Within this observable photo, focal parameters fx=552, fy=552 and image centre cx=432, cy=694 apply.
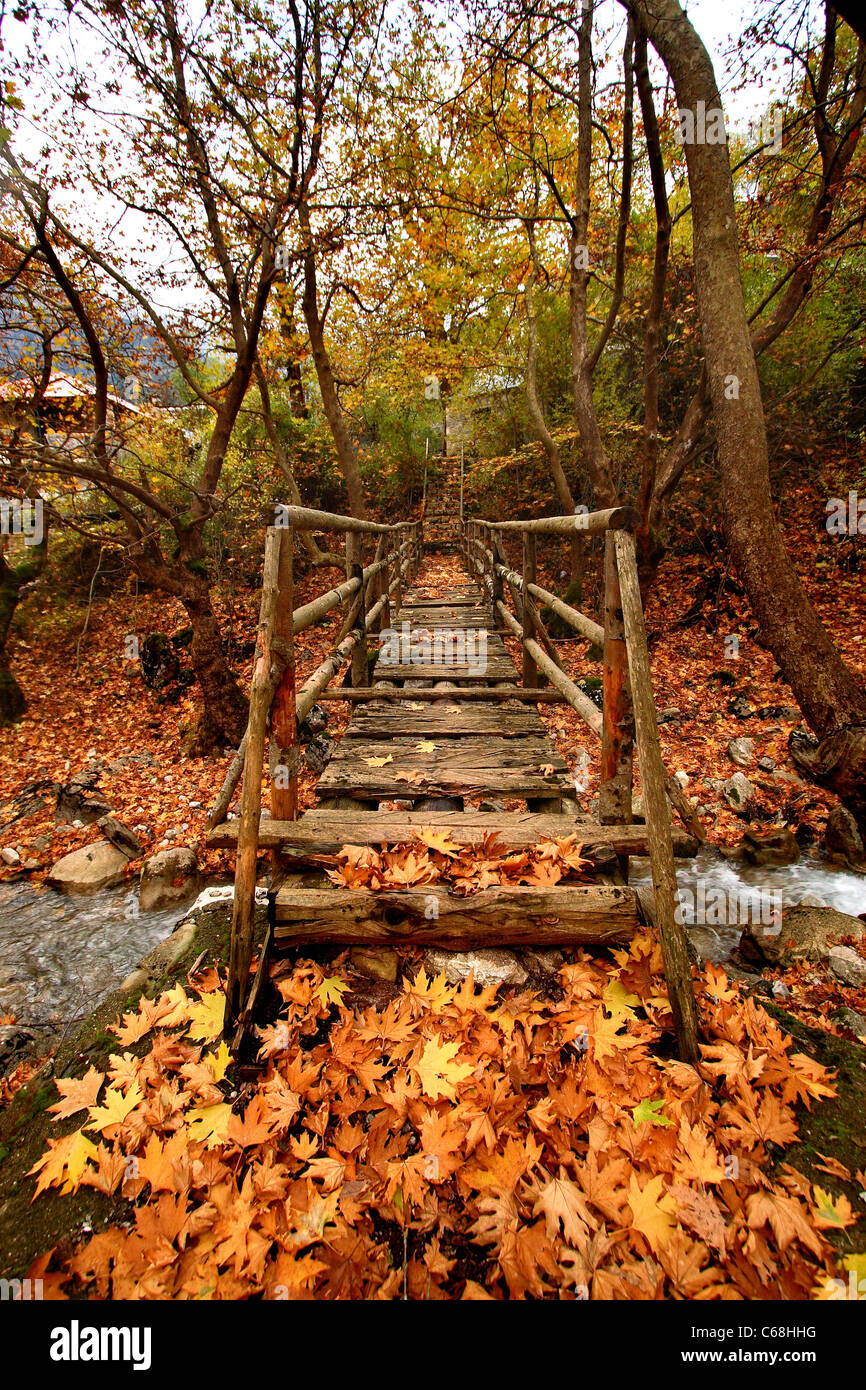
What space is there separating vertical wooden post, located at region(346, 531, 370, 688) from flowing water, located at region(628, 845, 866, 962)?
2691 mm

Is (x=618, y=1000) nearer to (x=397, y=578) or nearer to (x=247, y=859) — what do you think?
(x=247, y=859)

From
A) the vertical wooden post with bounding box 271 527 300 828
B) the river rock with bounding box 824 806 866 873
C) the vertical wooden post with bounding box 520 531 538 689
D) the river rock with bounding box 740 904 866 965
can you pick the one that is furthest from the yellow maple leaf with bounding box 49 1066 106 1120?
the river rock with bounding box 824 806 866 873

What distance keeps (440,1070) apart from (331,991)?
0.44m

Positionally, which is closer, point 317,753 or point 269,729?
point 269,729

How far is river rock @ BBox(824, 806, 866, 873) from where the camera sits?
4.60 m

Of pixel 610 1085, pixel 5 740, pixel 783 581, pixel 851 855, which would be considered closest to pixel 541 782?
pixel 610 1085

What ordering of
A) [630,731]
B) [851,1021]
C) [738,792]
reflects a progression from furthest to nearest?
[738,792] < [851,1021] < [630,731]

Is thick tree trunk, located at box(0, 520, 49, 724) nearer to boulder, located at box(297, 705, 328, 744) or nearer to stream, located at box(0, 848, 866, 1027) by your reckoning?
stream, located at box(0, 848, 866, 1027)

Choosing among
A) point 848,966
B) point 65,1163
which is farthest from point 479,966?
point 848,966

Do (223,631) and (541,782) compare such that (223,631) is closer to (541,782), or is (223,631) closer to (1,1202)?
(541,782)

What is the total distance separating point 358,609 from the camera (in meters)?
4.62

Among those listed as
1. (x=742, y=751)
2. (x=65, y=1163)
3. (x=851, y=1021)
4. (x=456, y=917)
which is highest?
(x=742, y=751)

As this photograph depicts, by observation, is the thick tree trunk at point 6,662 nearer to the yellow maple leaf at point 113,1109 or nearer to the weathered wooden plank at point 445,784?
the weathered wooden plank at point 445,784

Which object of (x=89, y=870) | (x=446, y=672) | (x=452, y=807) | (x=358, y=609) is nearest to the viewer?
(x=452, y=807)
